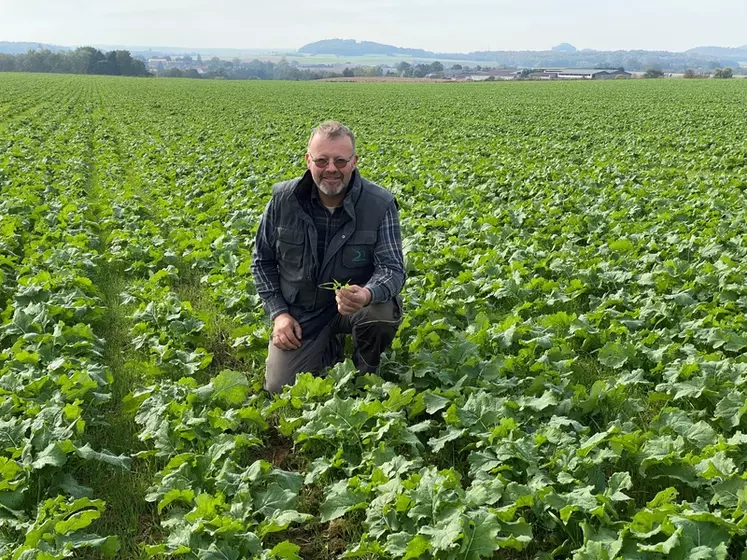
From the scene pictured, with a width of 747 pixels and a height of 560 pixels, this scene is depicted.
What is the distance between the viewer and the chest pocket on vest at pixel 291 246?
5059 millimetres

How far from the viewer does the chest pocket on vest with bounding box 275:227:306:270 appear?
5.06m

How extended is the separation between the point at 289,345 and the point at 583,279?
11.5 ft

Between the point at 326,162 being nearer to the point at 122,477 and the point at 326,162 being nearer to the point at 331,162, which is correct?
the point at 331,162

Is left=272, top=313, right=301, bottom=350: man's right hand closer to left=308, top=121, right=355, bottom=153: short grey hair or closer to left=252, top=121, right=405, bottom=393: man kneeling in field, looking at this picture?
left=252, top=121, right=405, bottom=393: man kneeling in field

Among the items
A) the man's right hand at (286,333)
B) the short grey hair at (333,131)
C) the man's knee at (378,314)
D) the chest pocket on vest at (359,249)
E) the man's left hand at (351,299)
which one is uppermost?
the short grey hair at (333,131)

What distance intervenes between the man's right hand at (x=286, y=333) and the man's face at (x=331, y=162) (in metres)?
0.98

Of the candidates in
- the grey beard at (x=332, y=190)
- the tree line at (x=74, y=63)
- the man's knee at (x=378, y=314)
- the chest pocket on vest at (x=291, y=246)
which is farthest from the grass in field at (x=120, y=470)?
the tree line at (x=74, y=63)

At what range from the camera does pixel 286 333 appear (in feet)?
16.1

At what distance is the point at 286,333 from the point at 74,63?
455 feet

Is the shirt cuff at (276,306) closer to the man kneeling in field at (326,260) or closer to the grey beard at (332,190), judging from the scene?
the man kneeling in field at (326,260)

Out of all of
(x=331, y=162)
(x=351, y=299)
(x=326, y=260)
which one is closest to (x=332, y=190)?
(x=331, y=162)

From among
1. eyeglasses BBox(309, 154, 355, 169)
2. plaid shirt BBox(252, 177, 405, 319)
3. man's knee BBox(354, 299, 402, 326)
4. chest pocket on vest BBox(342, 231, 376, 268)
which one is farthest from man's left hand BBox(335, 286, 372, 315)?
eyeglasses BBox(309, 154, 355, 169)

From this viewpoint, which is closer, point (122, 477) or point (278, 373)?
point (122, 477)

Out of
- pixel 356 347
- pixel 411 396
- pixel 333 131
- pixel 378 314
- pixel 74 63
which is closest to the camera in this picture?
pixel 411 396
